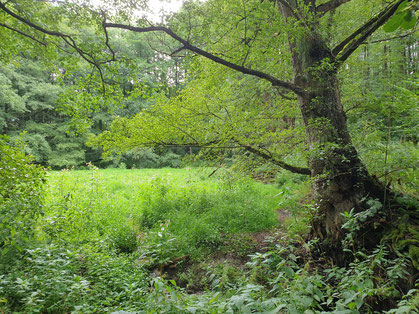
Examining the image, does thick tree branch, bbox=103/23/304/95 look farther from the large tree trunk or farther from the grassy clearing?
the grassy clearing

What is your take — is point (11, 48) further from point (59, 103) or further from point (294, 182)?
point (294, 182)

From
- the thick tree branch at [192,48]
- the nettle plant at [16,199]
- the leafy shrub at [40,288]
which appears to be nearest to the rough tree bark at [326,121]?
the thick tree branch at [192,48]

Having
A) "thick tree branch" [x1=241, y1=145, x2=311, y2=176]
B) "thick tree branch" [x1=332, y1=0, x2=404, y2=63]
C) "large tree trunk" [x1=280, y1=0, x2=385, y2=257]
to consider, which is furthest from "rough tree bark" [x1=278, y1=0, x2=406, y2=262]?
"thick tree branch" [x1=241, y1=145, x2=311, y2=176]

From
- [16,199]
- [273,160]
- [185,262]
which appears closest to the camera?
[16,199]

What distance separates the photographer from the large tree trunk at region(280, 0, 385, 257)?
11.2ft

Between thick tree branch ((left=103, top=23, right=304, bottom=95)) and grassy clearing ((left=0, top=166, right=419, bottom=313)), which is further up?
thick tree branch ((left=103, top=23, right=304, bottom=95))

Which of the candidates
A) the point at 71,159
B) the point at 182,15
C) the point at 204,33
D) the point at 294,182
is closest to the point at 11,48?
the point at 182,15

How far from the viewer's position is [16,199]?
308 cm

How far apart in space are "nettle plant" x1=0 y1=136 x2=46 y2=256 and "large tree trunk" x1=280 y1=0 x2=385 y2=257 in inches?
159

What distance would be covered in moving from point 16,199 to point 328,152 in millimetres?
4449

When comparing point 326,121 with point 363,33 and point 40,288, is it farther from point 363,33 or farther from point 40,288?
point 40,288

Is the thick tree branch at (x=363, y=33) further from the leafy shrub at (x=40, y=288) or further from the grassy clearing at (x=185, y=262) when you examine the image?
the leafy shrub at (x=40, y=288)

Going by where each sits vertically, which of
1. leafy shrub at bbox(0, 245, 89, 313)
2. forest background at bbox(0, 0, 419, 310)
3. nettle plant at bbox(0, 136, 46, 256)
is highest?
forest background at bbox(0, 0, 419, 310)

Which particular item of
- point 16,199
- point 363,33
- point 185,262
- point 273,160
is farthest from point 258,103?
point 16,199
